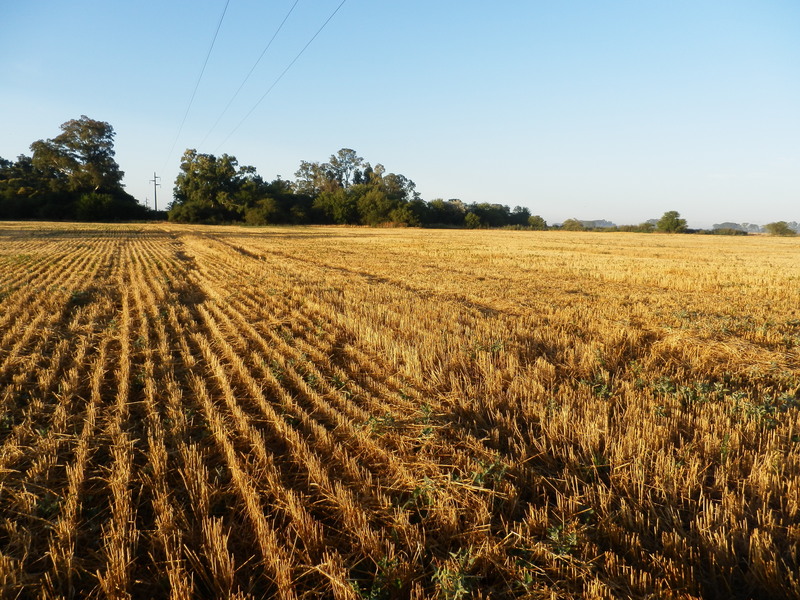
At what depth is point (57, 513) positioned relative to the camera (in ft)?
9.48

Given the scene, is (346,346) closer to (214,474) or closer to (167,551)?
(214,474)

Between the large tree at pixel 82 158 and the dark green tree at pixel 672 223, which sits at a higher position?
the large tree at pixel 82 158

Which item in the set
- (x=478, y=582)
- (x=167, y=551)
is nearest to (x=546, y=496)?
(x=478, y=582)

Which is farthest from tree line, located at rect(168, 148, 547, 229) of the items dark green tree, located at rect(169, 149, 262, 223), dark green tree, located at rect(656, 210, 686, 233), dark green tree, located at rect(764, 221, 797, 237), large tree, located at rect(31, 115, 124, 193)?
dark green tree, located at rect(764, 221, 797, 237)

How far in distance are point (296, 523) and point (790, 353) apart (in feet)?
22.6

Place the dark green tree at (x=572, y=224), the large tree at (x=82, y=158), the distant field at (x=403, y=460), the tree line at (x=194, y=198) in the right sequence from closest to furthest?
1. the distant field at (x=403, y=460)
2. the tree line at (x=194, y=198)
3. the large tree at (x=82, y=158)
4. the dark green tree at (x=572, y=224)

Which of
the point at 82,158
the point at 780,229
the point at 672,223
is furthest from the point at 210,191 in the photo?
the point at 780,229

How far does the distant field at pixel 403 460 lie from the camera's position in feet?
7.77

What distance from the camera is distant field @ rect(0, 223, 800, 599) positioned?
237cm

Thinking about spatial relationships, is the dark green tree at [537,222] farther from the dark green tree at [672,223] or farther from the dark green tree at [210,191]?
the dark green tree at [210,191]

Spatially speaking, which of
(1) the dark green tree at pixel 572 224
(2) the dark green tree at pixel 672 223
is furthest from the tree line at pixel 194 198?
(1) the dark green tree at pixel 572 224

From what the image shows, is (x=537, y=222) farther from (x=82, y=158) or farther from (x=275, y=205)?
(x=82, y=158)

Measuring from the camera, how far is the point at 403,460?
3.46 metres

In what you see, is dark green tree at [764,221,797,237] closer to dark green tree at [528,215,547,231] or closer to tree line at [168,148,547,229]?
dark green tree at [528,215,547,231]
